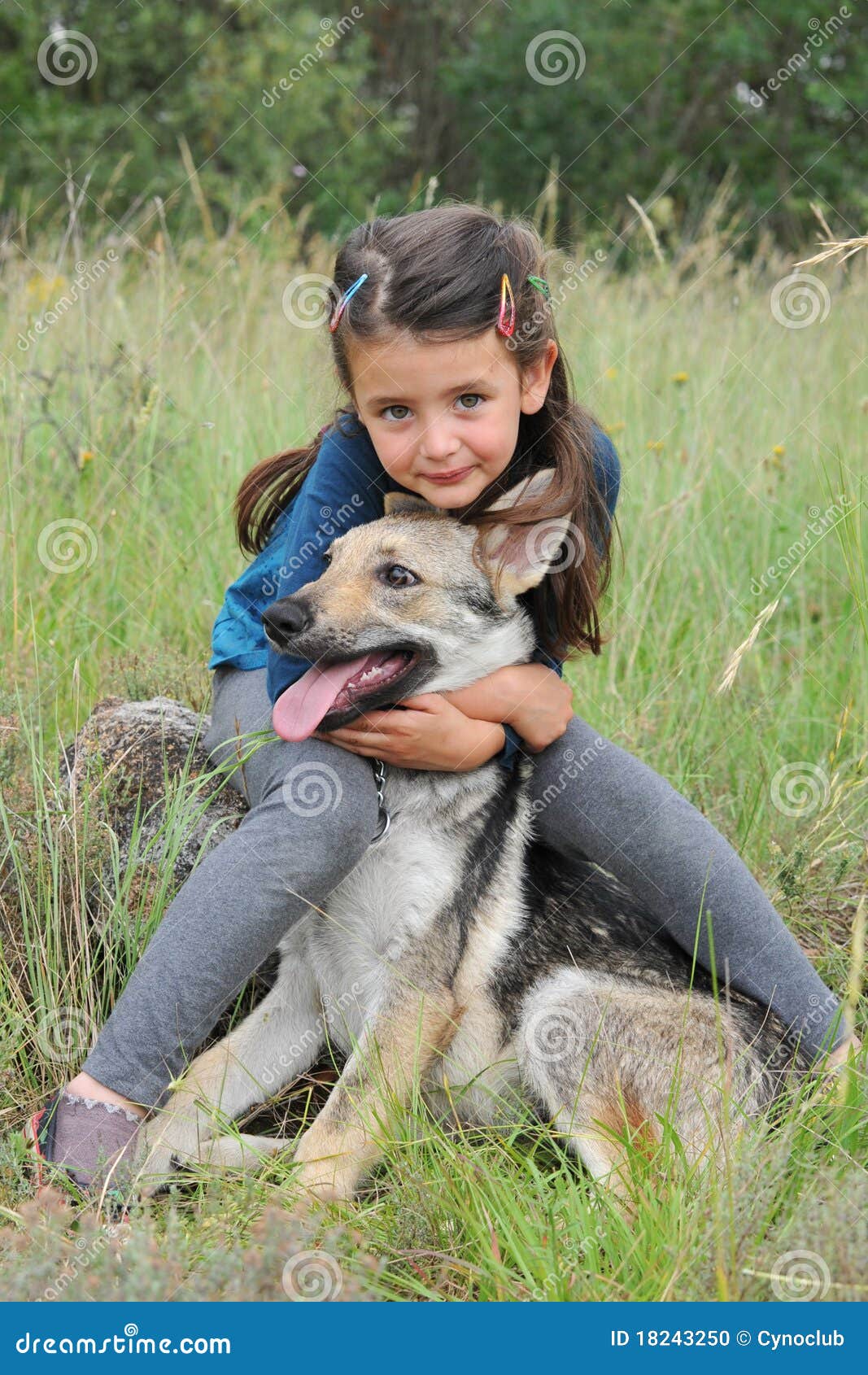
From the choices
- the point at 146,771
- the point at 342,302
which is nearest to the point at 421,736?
the point at 146,771

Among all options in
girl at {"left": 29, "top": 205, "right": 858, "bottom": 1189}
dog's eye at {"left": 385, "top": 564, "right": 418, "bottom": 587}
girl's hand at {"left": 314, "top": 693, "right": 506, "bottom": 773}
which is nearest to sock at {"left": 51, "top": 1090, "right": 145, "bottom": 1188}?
girl at {"left": 29, "top": 205, "right": 858, "bottom": 1189}

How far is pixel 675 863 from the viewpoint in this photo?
3.11m

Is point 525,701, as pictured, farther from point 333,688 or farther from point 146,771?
point 146,771

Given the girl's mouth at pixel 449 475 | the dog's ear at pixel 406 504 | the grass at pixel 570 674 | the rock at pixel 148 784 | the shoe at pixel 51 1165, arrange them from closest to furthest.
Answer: the grass at pixel 570 674 → the shoe at pixel 51 1165 → the girl's mouth at pixel 449 475 → the dog's ear at pixel 406 504 → the rock at pixel 148 784

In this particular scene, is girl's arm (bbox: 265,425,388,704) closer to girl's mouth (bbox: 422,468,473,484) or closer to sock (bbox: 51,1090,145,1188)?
girl's mouth (bbox: 422,468,473,484)

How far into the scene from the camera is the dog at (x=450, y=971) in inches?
108

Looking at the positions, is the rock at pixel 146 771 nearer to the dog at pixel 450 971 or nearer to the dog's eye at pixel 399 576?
the dog at pixel 450 971

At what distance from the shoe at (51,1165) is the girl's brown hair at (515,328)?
1.64 metres

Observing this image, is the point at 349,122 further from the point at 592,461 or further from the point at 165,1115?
the point at 165,1115

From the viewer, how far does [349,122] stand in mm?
15805

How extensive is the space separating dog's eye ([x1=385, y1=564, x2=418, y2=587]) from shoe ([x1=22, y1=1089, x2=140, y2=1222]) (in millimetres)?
1353

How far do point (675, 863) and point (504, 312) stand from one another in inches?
56.7

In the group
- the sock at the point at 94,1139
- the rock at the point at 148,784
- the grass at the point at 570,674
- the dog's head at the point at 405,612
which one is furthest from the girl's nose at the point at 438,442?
the sock at the point at 94,1139

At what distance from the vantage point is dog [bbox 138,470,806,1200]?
274cm
